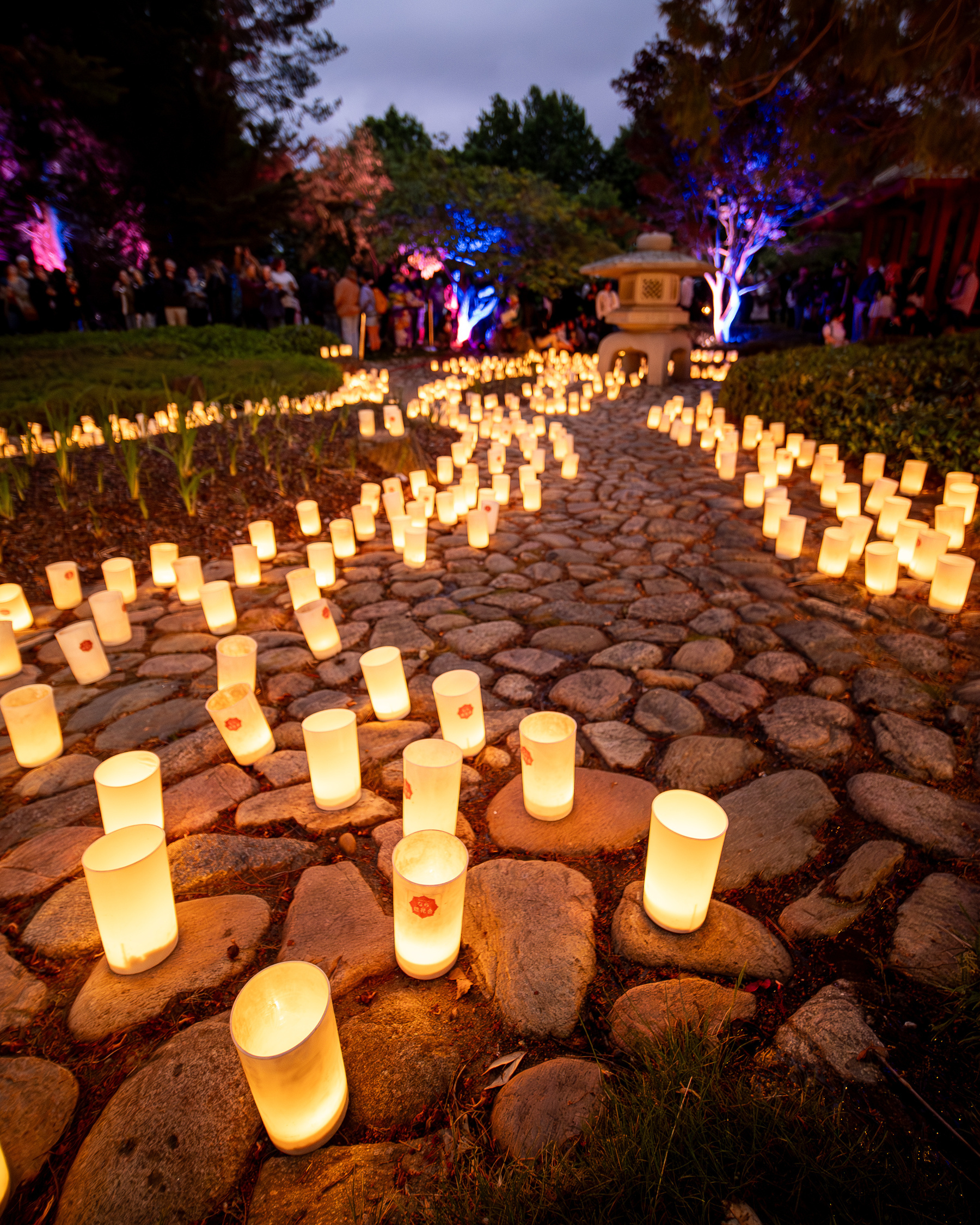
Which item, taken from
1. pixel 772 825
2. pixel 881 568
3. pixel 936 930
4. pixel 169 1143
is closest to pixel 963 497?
pixel 881 568

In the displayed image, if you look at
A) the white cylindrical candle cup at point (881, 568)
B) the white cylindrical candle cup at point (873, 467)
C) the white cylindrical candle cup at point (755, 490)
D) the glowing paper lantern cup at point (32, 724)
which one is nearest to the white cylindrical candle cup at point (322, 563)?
the glowing paper lantern cup at point (32, 724)

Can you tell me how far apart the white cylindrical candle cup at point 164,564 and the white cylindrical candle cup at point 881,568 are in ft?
13.8

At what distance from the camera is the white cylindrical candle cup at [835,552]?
12.6ft

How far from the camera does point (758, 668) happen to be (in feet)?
9.79

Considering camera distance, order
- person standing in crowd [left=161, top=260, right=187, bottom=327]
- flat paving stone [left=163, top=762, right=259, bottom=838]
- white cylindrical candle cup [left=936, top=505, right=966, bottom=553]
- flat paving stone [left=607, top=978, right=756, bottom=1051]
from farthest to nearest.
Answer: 1. person standing in crowd [left=161, top=260, right=187, bottom=327]
2. white cylindrical candle cup [left=936, top=505, right=966, bottom=553]
3. flat paving stone [left=163, top=762, right=259, bottom=838]
4. flat paving stone [left=607, top=978, right=756, bottom=1051]

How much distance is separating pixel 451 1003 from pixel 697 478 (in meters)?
5.73

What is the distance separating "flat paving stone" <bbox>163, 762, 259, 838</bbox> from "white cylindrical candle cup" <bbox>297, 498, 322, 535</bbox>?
9.31ft

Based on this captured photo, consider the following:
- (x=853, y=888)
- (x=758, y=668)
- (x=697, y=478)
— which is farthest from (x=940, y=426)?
(x=853, y=888)

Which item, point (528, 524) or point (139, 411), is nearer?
point (528, 524)

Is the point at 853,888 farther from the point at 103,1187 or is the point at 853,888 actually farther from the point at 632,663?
the point at 103,1187

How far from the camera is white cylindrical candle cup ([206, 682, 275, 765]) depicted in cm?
236

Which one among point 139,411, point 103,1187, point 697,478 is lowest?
point 103,1187

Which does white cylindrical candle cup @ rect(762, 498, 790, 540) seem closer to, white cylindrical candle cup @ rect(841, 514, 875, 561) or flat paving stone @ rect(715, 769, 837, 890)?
white cylindrical candle cup @ rect(841, 514, 875, 561)

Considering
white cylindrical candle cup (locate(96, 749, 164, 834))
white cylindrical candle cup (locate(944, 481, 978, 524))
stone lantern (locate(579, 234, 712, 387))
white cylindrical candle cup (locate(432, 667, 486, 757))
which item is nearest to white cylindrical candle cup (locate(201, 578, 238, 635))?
white cylindrical candle cup (locate(96, 749, 164, 834))
